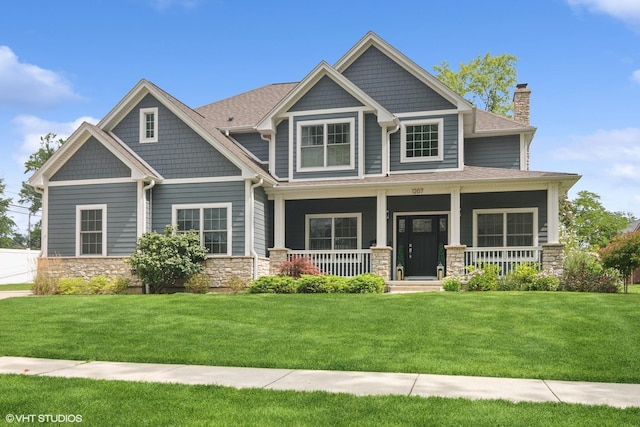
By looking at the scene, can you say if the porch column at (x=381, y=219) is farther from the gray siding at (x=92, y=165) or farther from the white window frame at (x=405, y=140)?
the gray siding at (x=92, y=165)

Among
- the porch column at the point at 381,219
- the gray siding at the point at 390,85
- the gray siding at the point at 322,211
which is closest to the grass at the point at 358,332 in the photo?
the porch column at the point at 381,219

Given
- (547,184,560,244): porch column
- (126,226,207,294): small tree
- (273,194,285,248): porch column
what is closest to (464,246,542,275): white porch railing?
(547,184,560,244): porch column

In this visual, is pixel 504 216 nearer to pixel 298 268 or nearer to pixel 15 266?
pixel 298 268

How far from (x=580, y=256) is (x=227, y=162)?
→ 11389 millimetres

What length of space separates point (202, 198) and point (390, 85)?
7.94m

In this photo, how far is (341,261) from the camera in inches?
785

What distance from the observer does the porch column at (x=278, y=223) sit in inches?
785

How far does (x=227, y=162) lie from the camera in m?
19.5

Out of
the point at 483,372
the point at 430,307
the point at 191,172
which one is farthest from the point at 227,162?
the point at 483,372

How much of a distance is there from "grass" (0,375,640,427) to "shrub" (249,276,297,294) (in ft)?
35.5

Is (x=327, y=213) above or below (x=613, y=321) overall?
above

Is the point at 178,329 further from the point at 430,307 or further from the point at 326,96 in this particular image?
the point at 326,96

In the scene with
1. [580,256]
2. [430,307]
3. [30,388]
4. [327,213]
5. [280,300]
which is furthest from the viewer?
[327,213]
